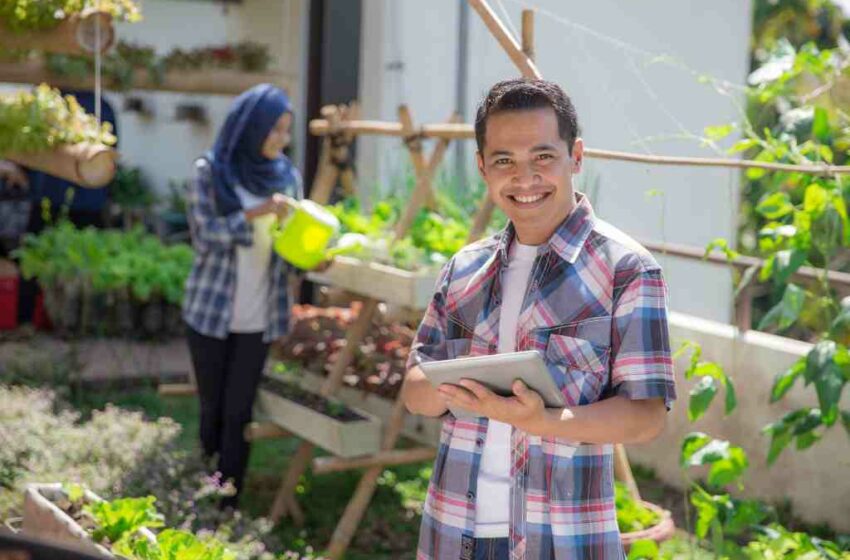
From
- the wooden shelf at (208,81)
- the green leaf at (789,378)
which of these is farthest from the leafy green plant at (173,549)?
the wooden shelf at (208,81)

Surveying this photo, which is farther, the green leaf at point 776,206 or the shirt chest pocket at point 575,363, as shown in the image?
the green leaf at point 776,206

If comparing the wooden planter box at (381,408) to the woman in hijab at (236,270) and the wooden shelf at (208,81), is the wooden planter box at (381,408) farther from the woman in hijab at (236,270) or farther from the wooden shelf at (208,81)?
the wooden shelf at (208,81)

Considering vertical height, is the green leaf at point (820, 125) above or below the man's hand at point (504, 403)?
above

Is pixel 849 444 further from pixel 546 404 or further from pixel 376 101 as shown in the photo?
pixel 376 101

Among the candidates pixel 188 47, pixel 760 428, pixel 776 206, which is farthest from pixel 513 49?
pixel 188 47

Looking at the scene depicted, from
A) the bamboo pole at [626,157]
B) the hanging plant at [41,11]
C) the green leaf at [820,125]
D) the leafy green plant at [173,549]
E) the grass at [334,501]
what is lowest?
the grass at [334,501]

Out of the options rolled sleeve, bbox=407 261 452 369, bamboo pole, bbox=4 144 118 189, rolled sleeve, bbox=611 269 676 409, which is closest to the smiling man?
rolled sleeve, bbox=611 269 676 409

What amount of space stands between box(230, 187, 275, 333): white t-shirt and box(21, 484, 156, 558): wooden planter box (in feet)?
4.39

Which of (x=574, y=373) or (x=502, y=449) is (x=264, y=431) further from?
(x=574, y=373)

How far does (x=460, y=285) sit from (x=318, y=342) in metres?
3.05

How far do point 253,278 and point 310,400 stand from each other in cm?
55

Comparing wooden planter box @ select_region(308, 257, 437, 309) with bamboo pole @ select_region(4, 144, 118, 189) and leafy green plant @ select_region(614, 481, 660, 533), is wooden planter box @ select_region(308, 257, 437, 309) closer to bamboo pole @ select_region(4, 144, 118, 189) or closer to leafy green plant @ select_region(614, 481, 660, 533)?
leafy green plant @ select_region(614, 481, 660, 533)

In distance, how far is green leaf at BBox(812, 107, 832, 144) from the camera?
11.1ft

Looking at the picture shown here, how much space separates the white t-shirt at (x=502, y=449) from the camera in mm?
2088
